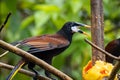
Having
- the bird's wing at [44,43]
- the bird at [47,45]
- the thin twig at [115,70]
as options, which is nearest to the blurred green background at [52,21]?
the bird at [47,45]

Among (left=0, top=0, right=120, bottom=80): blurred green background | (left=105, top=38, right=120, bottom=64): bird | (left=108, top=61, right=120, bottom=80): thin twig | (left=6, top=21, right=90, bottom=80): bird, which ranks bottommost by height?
(left=0, top=0, right=120, bottom=80): blurred green background

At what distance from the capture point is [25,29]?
3.31 meters

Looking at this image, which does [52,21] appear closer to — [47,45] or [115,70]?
[47,45]

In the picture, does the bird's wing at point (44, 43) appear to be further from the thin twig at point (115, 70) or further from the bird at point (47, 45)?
the thin twig at point (115, 70)

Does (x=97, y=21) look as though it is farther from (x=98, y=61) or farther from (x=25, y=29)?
(x=25, y=29)

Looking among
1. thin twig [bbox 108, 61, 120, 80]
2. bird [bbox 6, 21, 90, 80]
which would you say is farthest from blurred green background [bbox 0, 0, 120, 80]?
thin twig [bbox 108, 61, 120, 80]

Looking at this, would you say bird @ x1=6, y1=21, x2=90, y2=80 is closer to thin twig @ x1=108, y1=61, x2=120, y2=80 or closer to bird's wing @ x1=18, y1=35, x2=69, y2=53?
bird's wing @ x1=18, y1=35, x2=69, y2=53

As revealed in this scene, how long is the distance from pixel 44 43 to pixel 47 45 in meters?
0.02

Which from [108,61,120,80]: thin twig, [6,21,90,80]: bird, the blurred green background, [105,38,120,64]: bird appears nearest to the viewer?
[108,61,120,80]: thin twig

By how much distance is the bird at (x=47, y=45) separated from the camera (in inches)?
66.1

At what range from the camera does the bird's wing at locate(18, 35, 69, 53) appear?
1.70 meters

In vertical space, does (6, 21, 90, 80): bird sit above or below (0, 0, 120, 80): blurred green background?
above

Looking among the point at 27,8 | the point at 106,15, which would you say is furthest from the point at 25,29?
the point at 106,15

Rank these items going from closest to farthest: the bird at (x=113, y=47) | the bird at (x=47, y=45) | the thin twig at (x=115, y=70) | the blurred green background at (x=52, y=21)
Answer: the thin twig at (x=115, y=70), the bird at (x=47, y=45), the bird at (x=113, y=47), the blurred green background at (x=52, y=21)
